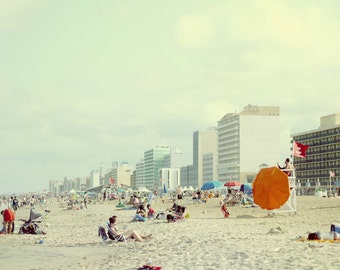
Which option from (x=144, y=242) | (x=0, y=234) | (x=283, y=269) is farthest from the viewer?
(x=0, y=234)

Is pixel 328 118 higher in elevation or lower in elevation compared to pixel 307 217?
higher

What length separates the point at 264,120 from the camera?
148 metres

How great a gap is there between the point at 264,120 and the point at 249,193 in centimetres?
10803

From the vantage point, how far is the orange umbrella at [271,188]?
21844 mm

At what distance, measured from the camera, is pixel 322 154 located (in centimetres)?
10488

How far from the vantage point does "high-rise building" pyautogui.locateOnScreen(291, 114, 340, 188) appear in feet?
329

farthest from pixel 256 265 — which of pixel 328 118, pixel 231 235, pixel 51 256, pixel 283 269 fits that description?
pixel 328 118

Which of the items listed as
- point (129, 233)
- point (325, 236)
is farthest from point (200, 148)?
point (325, 236)

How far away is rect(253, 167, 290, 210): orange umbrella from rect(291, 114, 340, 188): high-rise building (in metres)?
78.4

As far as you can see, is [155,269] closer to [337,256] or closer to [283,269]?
[283,269]

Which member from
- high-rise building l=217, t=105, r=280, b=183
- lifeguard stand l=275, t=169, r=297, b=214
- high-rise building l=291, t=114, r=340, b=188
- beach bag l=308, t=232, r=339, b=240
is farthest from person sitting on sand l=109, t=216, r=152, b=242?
high-rise building l=217, t=105, r=280, b=183

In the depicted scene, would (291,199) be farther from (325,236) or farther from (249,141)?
(249,141)

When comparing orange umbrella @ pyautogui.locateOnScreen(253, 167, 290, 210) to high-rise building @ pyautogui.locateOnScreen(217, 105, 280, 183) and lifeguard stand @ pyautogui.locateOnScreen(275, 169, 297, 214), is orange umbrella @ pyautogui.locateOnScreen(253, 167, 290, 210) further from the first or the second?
high-rise building @ pyautogui.locateOnScreen(217, 105, 280, 183)

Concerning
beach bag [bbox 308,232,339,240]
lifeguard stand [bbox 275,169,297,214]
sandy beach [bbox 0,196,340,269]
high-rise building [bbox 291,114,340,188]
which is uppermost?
high-rise building [bbox 291,114,340,188]
